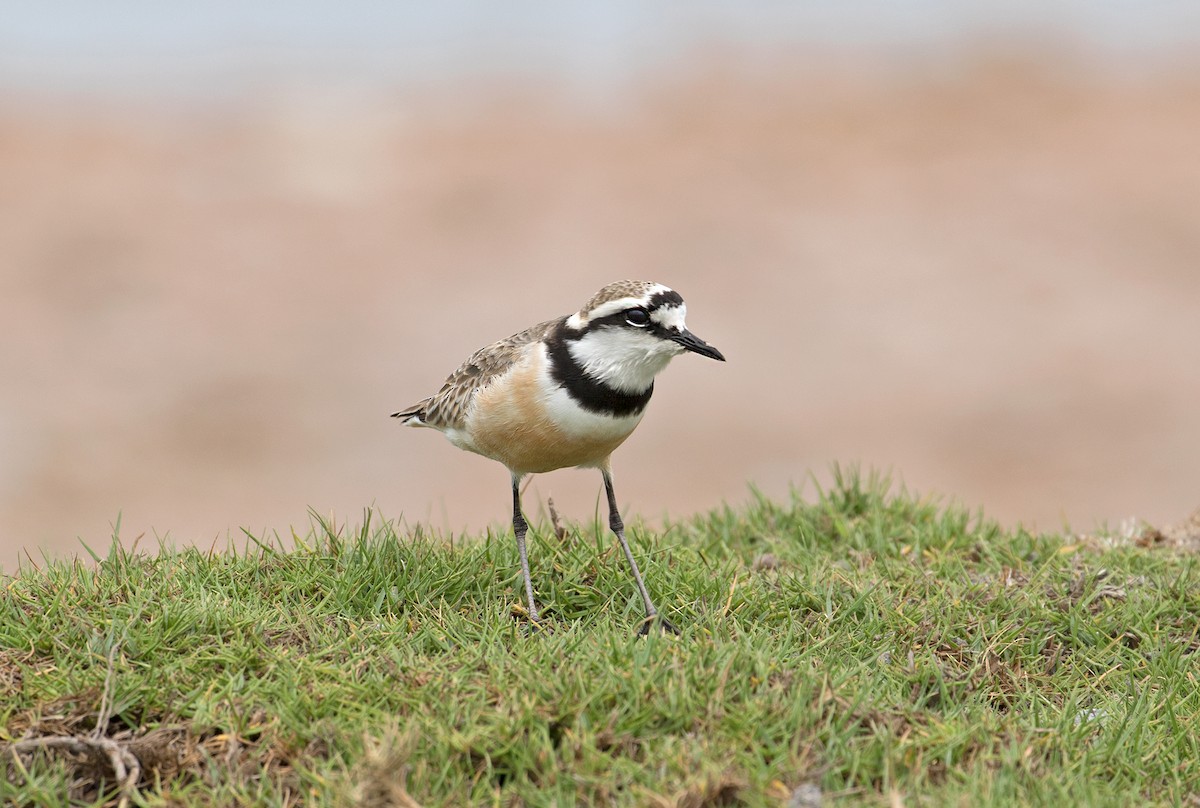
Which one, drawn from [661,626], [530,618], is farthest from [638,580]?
[530,618]

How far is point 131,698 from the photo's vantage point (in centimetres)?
468

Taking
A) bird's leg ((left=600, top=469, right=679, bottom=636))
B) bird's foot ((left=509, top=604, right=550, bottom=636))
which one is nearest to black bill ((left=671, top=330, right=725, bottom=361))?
bird's leg ((left=600, top=469, right=679, bottom=636))

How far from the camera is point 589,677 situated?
15.5 feet

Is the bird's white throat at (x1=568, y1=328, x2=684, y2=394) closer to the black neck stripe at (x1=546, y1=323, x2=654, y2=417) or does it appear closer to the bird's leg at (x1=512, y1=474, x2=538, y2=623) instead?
the black neck stripe at (x1=546, y1=323, x2=654, y2=417)

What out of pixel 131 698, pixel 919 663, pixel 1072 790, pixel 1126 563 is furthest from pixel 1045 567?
pixel 131 698

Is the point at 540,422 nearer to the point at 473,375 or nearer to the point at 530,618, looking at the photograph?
the point at 473,375

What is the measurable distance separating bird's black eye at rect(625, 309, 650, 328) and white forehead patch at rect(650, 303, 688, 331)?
0.10ft

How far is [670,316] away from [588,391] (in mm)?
469

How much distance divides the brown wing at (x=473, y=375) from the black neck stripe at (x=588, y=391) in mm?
298

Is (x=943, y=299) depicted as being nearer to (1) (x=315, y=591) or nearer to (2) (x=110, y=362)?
(2) (x=110, y=362)

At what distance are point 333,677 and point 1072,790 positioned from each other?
255 cm

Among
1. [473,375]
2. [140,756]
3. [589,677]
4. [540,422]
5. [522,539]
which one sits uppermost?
[473,375]

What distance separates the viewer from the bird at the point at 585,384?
570 cm

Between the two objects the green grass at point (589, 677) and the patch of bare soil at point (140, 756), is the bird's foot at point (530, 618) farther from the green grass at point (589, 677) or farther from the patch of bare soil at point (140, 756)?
the patch of bare soil at point (140, 756)
